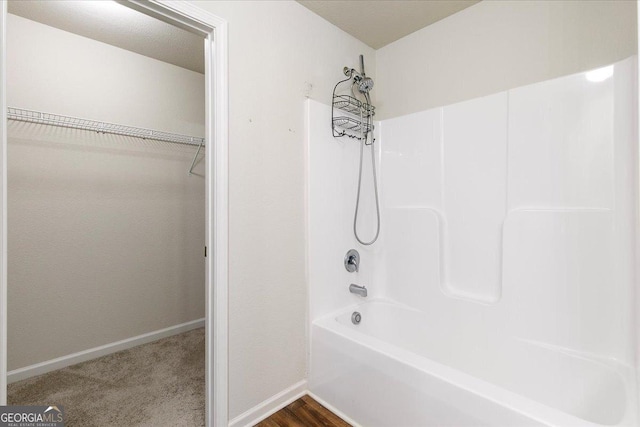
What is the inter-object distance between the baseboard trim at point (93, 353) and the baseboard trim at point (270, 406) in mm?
1532

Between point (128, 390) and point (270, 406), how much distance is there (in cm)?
101

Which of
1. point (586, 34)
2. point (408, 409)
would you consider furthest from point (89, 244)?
point (586, 34)

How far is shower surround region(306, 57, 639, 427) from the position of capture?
4.38 feet

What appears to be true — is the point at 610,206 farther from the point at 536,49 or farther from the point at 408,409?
the point at 408,409

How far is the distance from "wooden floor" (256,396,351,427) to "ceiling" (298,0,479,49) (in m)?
2.49

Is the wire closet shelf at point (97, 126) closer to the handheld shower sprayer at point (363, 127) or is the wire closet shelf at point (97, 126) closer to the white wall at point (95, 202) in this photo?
the white wall at point (95, 202)

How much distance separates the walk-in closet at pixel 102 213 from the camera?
1.97m

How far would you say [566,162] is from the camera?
151 centimetres

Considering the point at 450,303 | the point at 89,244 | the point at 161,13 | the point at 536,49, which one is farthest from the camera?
the point at 89,244

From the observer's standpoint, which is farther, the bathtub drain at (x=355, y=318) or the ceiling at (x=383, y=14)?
the bathtub drain at (x=355, y=318)

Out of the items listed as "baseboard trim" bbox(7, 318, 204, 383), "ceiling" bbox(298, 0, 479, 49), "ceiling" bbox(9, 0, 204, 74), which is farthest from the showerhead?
"baseboard trim" bbox(7, 318, 204, 383)

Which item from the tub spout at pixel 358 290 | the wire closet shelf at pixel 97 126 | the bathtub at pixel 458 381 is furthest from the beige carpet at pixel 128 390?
the wire closet shelf at pixel 97 126

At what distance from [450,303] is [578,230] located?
810 mm

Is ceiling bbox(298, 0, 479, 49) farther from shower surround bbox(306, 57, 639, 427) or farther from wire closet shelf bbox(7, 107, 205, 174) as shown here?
wire closet shelf bbox(7, 107, 205, 174)
